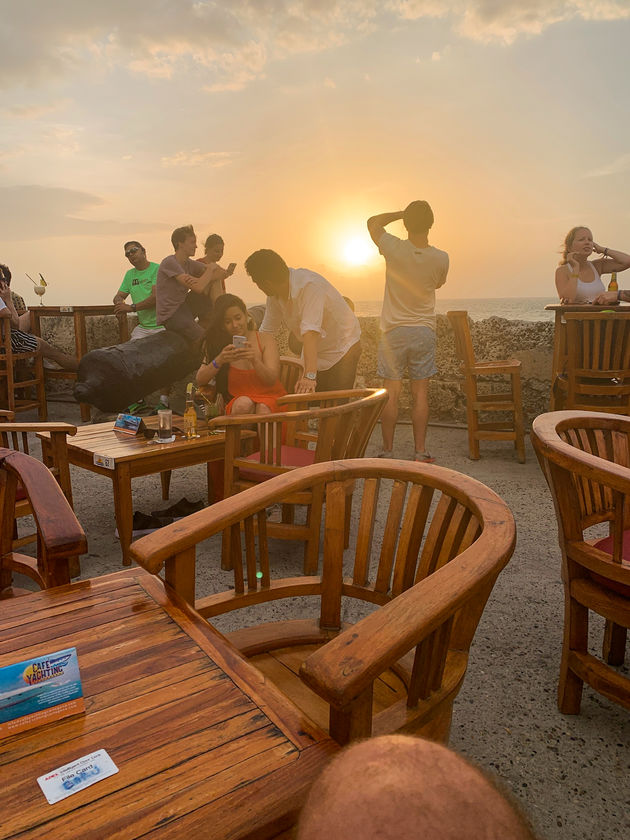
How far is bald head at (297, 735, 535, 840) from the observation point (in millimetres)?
268

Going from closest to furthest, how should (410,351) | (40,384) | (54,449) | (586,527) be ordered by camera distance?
(586,527) < (54,449) < (410,351) < (40,384)

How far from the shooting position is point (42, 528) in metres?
1.16

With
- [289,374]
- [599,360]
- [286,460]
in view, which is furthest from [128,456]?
[599,360]

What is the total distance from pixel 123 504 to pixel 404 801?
2.78 meters

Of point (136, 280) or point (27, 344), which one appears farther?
point (136, 280)

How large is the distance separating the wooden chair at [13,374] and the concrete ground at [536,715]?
325 cm

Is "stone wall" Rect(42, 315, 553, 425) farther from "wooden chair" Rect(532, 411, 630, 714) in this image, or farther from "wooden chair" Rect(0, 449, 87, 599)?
"wooden chair" Rect(0, 449, 87, 599)

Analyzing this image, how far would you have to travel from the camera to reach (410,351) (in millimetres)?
4641

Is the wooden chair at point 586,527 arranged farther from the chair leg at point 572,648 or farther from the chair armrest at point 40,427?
the chair armrest at point 40,427

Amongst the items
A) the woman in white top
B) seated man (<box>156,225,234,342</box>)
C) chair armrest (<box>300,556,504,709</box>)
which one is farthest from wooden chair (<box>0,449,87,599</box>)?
the woman in white top

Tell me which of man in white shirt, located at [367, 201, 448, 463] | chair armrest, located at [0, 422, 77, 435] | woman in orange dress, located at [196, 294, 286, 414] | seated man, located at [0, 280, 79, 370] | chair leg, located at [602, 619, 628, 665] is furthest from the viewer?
seated man, located at [0, 280, 79, 370]

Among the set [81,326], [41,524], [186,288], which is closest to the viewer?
[41,524]

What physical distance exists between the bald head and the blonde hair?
19.0ft

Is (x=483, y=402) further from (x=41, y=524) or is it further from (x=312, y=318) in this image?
(x=41, y=524)
